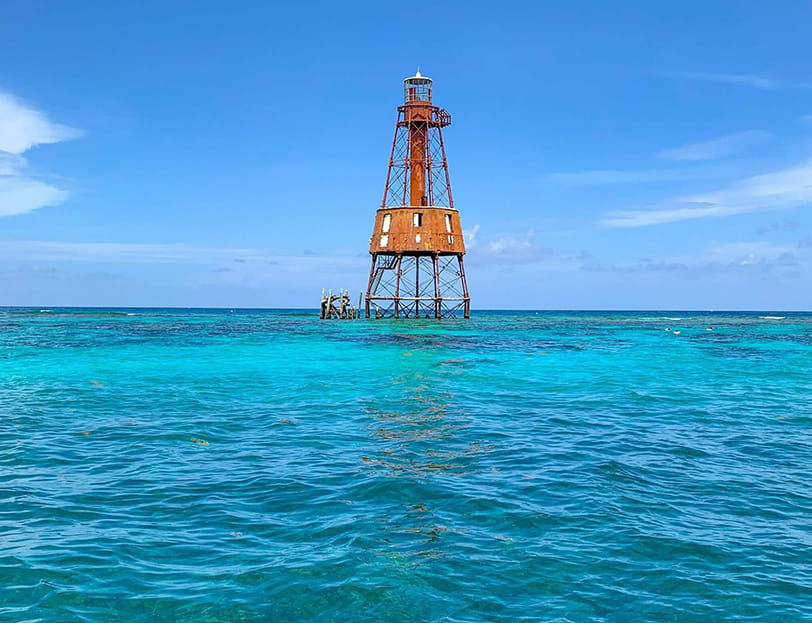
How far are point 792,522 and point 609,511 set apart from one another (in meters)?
2.07

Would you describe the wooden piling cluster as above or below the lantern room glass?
below

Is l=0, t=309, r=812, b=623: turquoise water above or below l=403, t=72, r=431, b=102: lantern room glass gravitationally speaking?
below

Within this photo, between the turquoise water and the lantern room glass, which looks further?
the lantern room glass

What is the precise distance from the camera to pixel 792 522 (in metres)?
7.96

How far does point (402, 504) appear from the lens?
845 cm

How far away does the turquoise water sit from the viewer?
19.5ft

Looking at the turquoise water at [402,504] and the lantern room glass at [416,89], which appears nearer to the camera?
the turquoise water at [402,504]

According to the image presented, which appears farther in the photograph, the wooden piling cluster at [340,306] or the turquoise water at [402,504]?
the wooden piling cluster at [340,306]

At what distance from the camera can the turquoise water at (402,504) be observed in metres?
5.94

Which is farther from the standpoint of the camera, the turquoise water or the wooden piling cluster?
the wooden piling cluster

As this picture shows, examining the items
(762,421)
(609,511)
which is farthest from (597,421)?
(609,511)

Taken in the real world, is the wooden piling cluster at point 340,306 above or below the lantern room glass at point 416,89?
below

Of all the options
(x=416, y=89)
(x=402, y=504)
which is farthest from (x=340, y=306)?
(x=402, y=504)

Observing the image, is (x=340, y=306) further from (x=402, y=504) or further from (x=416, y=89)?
(x=402, y=504)
